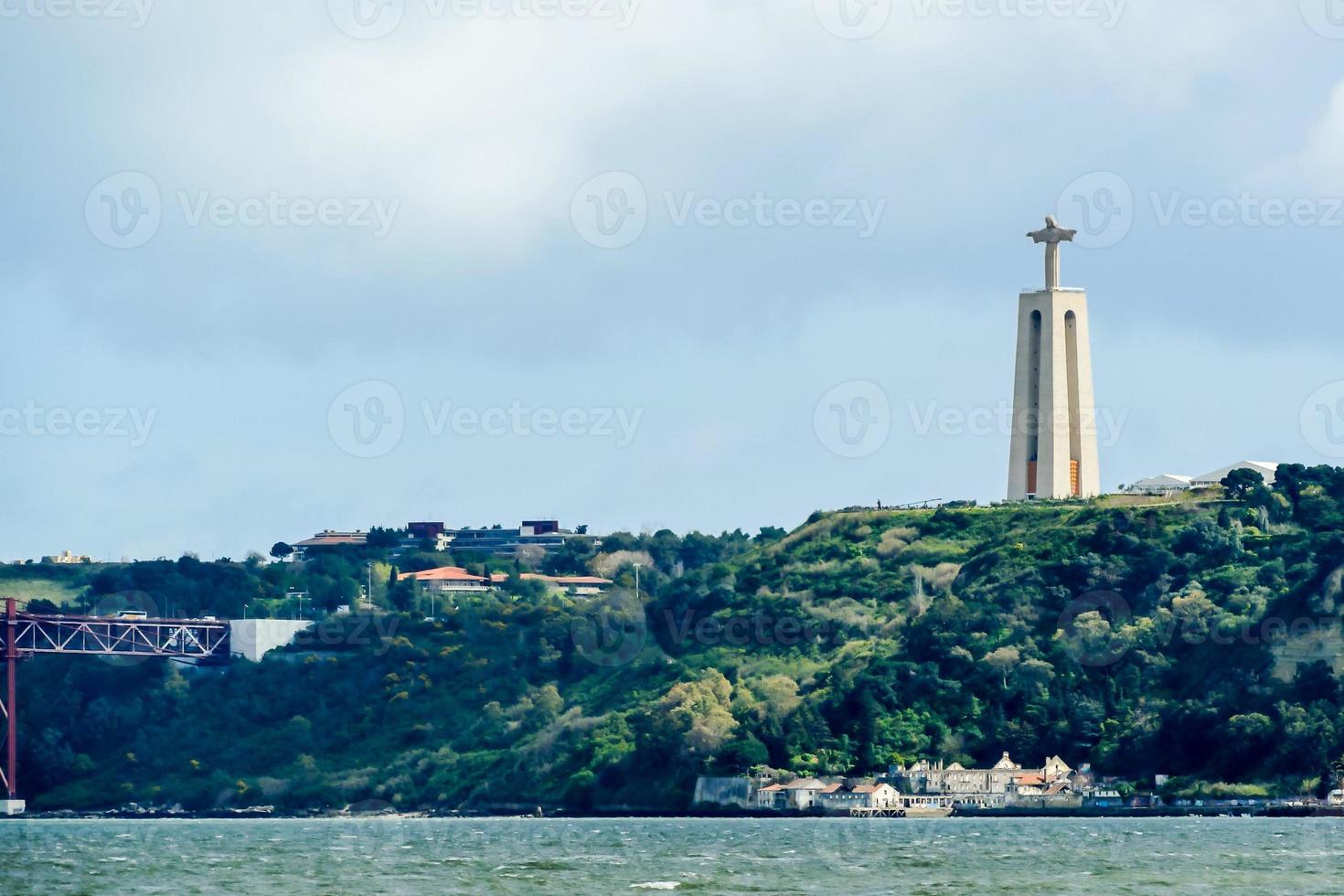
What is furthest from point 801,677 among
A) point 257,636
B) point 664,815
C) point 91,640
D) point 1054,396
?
point 91,640

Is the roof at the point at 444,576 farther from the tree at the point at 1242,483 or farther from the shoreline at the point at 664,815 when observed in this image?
the tree at the point at 1242,483

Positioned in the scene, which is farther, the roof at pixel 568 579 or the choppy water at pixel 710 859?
the roof at pixel 568 579

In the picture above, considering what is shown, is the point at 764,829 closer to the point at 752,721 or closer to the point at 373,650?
the point at 752,721

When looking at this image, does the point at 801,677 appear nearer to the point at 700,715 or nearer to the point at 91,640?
the point at 700,715

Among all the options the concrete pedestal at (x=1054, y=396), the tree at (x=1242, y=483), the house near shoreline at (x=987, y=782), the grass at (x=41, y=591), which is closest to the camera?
the house near shoreline at (x=987, y=782)

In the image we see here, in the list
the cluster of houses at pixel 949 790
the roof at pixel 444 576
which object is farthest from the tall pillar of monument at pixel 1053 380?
the roof at pixel 444 576

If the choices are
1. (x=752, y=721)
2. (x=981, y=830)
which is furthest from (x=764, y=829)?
(x=752, y=721)
